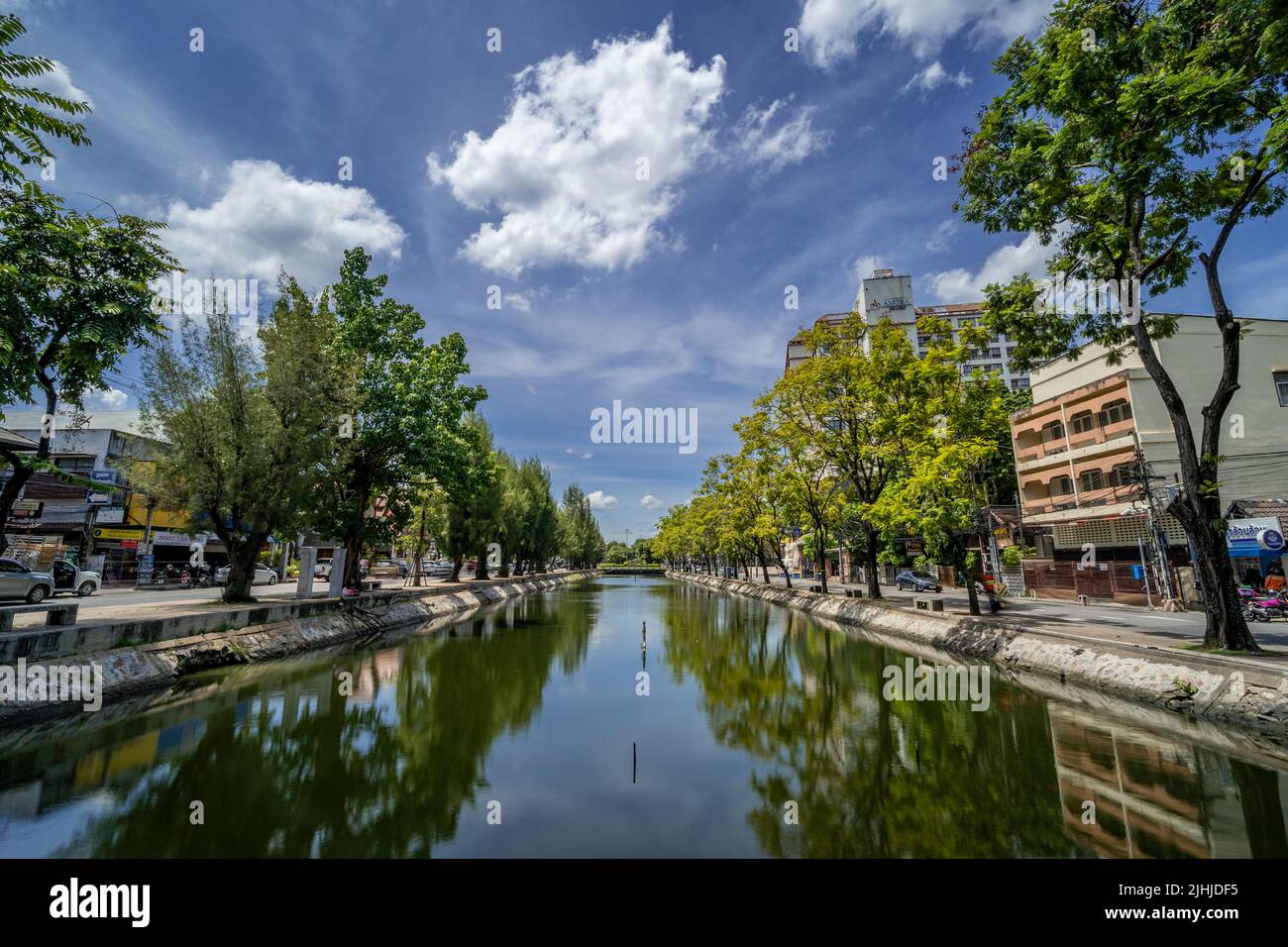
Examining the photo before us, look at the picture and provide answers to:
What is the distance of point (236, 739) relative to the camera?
27.7ft

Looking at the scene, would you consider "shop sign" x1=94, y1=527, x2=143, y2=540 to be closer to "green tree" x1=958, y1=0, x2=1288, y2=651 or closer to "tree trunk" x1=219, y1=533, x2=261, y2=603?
"tree trunk" x1=219, y1=533, x2=261, y2=603

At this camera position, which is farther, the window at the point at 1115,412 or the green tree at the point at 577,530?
the green tree at the point at 577,530

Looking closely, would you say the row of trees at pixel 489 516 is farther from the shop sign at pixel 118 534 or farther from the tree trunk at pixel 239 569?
the shop sign at pixel 118 534

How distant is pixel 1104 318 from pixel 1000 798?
502 inches

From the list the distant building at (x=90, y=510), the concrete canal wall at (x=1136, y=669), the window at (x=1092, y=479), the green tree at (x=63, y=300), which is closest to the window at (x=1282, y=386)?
the window at (x=1092, y=479)

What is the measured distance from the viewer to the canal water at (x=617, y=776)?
5.38 metres

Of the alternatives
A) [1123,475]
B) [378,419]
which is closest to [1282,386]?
[1123,475]

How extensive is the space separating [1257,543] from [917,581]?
17965mm

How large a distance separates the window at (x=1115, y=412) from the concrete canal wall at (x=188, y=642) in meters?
39.3

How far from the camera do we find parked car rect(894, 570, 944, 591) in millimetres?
36812

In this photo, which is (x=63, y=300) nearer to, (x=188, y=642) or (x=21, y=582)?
(x=188, y=642)

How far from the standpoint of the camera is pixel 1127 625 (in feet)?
54.6

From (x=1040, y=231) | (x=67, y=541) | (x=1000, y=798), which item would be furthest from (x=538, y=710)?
(x=67, y=541)
